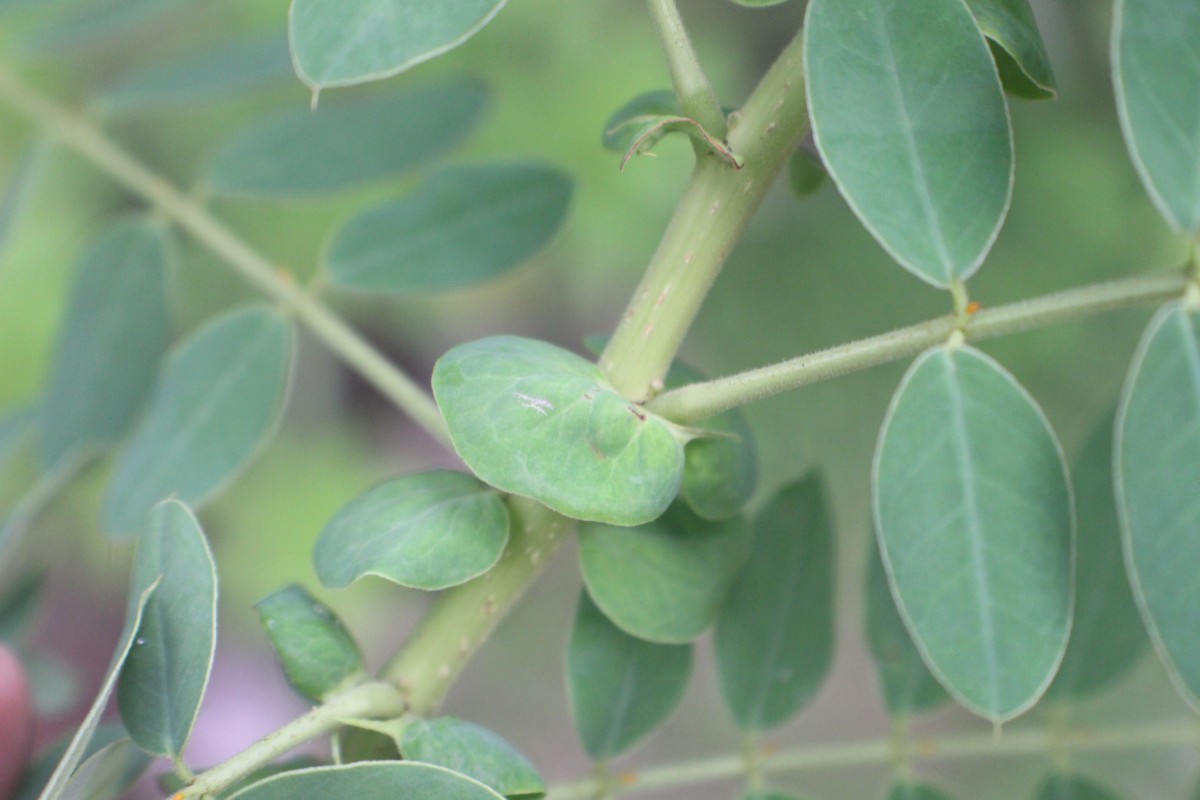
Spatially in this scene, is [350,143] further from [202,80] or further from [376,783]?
→ [376,783]

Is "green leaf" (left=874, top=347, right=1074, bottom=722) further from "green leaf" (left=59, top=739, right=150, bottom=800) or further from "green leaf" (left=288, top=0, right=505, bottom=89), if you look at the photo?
"green leaf" (left=59, top=739, right=150, bottom=800)

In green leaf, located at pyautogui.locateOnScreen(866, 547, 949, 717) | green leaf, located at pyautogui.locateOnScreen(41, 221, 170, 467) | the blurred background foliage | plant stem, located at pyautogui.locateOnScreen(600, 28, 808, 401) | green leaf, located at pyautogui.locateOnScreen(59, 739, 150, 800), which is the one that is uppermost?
the blurred background foliage

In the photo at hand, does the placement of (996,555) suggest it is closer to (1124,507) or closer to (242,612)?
(1124,507)

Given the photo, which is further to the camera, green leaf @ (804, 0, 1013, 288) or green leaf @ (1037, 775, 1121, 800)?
green leaf @ (1037, 775, 1121, 800)

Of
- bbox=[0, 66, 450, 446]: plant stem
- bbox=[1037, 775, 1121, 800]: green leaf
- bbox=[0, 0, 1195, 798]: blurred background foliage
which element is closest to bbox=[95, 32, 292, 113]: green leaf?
bbox=[0, 66, 450, 446]: plant stem

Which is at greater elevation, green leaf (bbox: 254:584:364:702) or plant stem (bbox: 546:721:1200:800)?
A: plant stem (bbox: 546:721:1200:800)

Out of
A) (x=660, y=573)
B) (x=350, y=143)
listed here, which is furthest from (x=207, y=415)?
(x=660, y=573)
